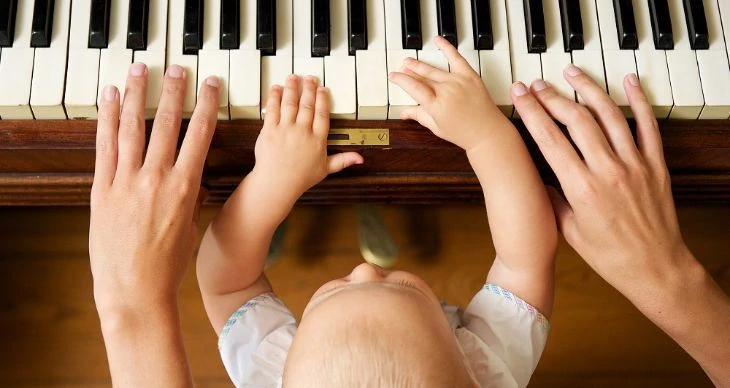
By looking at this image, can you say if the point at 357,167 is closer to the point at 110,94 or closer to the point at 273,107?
the point at 273,107

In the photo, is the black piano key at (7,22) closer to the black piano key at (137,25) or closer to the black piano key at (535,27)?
the black piano key at (137,25)

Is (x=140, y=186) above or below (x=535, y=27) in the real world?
below

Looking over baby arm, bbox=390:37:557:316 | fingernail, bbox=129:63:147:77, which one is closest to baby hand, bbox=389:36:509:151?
baby arm, bbox=390:37:557:316

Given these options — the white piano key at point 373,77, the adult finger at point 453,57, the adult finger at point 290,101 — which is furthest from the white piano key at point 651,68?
the adult finger at point 290,101

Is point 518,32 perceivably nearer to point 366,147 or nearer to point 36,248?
point 366,147

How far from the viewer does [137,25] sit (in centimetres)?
89

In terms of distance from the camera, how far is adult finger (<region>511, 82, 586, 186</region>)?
88cm

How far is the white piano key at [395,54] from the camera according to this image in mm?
896

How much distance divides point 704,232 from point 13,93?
1216mm

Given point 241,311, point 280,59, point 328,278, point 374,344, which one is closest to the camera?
point 374,344

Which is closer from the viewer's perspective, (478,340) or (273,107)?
(273,107)

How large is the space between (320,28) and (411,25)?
118mm

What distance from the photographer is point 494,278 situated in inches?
39.9

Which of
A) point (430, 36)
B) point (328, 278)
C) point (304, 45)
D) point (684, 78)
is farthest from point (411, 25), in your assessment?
point (328, 278)
